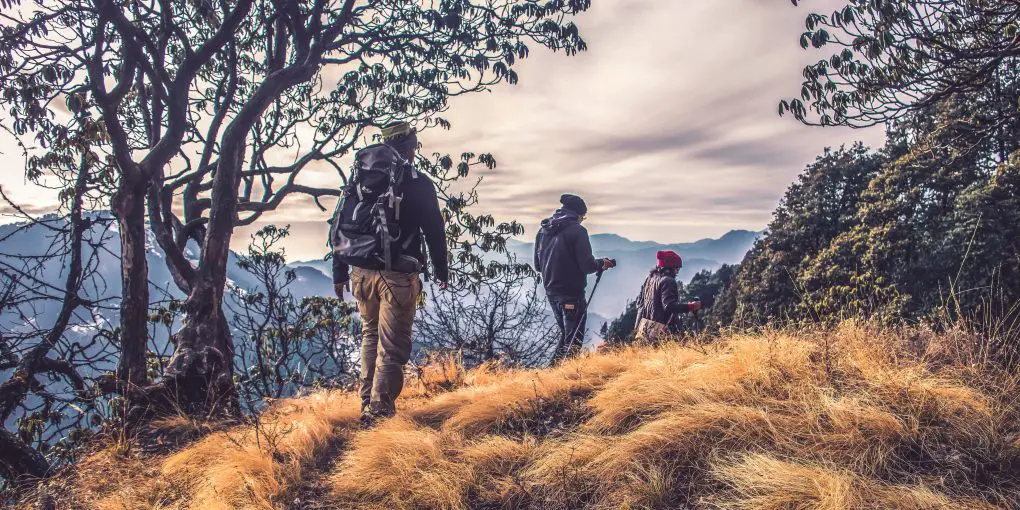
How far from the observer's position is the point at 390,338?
12.8ft

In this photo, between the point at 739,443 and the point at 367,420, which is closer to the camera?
the point at 739,443

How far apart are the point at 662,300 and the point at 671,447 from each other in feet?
13.7

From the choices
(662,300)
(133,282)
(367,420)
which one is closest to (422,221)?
(367,420)

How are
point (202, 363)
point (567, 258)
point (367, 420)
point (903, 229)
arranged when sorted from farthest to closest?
point (903, 229)
point (567, 258)
point (202, 363)
point (367, 420)

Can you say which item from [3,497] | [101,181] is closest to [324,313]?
[101,181]

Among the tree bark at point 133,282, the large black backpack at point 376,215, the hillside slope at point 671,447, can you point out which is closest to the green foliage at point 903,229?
the hillside slope at point 671,447

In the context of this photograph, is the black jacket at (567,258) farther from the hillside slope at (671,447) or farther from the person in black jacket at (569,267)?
the hillside slope at (671,447)

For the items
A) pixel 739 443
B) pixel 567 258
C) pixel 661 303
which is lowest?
pixel 739 443

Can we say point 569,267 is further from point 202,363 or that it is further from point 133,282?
point 133,282

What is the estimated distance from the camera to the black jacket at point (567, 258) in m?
6.48

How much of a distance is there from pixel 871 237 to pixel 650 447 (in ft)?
78.3

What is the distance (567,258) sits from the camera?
6.55 m

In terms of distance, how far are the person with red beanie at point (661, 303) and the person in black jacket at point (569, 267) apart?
0.72 m

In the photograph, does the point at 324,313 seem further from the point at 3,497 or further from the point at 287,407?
the point at 3,497
